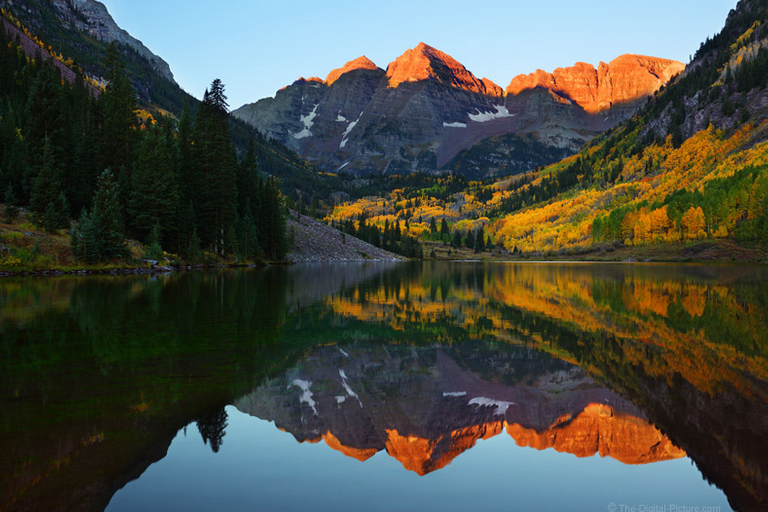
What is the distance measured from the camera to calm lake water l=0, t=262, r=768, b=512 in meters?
6.19

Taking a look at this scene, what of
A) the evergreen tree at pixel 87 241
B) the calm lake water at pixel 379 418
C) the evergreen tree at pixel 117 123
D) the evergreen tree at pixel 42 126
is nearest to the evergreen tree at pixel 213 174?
the evergreen tree at pixel 117 123

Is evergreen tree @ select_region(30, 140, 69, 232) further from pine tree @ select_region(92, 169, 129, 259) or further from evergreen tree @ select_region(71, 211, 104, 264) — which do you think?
pine tree @ select_region(92, 169, 129, 259)

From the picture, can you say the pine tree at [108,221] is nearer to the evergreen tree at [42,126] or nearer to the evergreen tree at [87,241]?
the evergreen tree at [87,241]

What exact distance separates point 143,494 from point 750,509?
7741 millimetres

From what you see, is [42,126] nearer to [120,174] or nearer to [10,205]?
[120,174]

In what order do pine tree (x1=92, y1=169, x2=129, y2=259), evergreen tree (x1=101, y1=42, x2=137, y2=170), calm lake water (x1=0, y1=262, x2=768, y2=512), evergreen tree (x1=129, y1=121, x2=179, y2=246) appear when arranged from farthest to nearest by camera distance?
evergreen tree (x1=101, y1=42, x2=137, y2=170)
evergreen tree (x1=129, y1=121, x2=179, y2=246)
pine tree (x1=92, y1=169, x2=129, y2=259)
calm lake water (x1=0, y1=262, x2=768, y2=512)

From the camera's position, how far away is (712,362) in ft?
42.8

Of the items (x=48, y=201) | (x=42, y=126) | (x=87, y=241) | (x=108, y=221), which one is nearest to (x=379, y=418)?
(x=87, y=241)

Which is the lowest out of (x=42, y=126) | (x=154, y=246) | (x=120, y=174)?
(x=154, y=246)

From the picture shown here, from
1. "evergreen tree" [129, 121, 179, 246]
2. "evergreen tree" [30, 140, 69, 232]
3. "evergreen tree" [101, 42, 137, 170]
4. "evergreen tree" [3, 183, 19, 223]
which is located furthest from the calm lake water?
"evergreen tree" [101, 42, 137, 170]

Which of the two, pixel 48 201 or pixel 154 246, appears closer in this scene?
pixel 48 201

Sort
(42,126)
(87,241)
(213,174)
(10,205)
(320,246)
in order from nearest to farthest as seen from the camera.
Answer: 1. (87,241)
2. (10,205)
3. (42,126)
4. (213,174)
5. (320,246)

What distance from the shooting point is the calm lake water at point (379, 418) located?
619cm

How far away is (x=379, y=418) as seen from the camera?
359 inches
